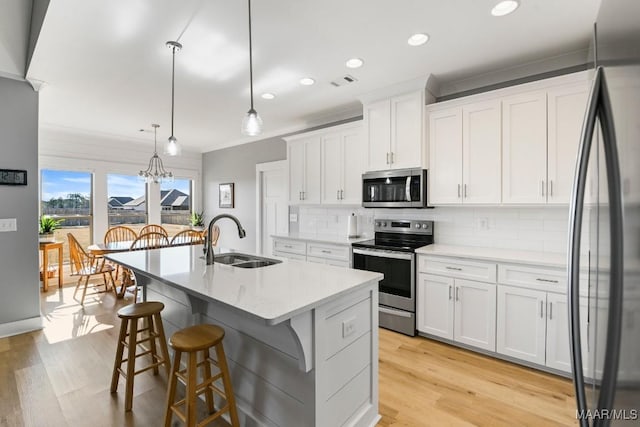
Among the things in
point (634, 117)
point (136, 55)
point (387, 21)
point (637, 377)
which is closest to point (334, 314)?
point (637, 377)

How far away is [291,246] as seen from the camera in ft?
13.9

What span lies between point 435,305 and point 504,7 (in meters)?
2.42

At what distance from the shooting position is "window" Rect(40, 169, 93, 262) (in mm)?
5047

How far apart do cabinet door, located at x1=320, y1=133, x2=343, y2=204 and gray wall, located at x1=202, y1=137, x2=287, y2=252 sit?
125cm

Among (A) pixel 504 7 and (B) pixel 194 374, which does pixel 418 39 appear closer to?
(A) pixel 504 7

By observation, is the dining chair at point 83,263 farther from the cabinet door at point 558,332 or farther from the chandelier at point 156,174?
the cabinet door at point 558,332

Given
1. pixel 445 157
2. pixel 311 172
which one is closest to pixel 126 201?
pixel 311 172

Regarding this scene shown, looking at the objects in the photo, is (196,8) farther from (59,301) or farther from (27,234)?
(59,301)

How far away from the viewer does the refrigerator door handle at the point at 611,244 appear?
0.62 m

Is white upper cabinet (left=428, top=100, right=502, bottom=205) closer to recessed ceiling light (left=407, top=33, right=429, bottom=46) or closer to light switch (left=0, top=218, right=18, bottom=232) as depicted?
recessed ceiling light (left=407, top=33, right=429, bottom=46)

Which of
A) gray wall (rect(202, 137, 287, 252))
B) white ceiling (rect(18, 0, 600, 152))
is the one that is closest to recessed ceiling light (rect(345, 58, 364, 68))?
white ceiling (rect(18, 0, 600, 152))

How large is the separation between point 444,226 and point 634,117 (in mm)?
2919

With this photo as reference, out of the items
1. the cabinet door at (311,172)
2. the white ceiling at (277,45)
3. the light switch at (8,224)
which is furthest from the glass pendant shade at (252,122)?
the light switch at (8,224)

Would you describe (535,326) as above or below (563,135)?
below
